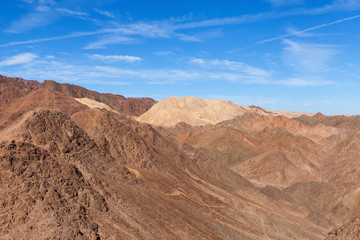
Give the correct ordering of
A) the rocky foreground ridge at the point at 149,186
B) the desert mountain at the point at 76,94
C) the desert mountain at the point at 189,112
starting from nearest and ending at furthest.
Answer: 1. the rocky foreground ridge at the point at 149,186
2. the desert mountain at the point at 189,112
3. the desert mountain at the point at 76,94

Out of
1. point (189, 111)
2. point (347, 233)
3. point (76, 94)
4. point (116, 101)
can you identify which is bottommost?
point (347, 233)

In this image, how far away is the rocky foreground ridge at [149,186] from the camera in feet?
61.7

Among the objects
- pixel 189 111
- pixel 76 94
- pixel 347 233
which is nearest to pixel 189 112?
pixel 189 111

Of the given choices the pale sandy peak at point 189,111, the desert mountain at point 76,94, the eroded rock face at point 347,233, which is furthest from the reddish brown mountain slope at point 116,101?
the eroded rock face at point 347,233

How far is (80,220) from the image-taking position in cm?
1867

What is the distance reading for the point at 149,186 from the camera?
30000 mm

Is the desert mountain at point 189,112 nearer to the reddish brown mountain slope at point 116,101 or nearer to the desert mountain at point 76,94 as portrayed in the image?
the desert mountain at point 76,94

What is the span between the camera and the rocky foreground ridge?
1881 centimetres

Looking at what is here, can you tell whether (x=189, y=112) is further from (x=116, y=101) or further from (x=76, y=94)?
(x=116, y=101)

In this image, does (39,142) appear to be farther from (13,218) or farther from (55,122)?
(13,218)

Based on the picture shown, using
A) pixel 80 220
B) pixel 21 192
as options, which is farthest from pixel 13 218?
pixel 80 220

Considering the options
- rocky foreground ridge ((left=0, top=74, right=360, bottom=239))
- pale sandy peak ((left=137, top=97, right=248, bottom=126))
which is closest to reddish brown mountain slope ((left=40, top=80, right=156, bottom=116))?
pale sandy peak ((left=137, top=97, right=248, bottom=126))

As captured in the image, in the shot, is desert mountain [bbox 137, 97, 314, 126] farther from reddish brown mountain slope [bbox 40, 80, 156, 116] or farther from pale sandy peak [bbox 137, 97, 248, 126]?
reddish brown mountain slope [bbox 40, 80, 156, 116]

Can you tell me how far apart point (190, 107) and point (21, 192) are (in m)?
121
